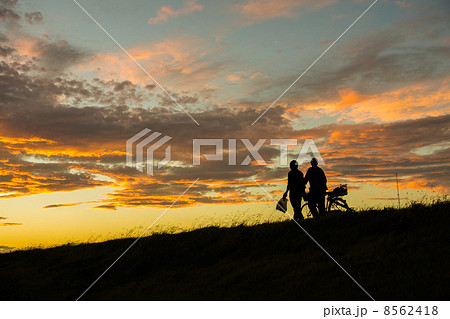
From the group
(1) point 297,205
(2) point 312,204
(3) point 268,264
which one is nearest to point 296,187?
(1) point 297,205

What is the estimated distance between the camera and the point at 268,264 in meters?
13.9

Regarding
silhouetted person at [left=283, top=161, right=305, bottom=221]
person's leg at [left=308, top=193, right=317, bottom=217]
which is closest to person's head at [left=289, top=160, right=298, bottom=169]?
silhouetted person at [left=283, top=161, right=305, bottom=221]

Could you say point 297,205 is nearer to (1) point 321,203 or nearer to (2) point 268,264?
(1) point 321,203

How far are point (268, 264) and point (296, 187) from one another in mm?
6432

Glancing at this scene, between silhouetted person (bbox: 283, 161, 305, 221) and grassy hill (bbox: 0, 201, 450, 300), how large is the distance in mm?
1751

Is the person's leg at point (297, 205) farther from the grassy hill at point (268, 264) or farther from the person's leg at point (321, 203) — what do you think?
the grassy hill at point (268, 264)

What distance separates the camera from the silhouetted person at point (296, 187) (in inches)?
773

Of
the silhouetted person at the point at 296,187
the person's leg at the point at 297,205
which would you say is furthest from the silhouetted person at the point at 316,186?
the person's leg at the point at 297,205

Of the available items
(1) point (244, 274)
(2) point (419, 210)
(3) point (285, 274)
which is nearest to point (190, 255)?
(1) point (244, 274)

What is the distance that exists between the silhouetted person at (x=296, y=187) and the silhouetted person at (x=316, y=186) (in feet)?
1.14

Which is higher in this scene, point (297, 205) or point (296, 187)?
point (296, 187)

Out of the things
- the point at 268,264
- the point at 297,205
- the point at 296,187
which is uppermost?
the point at 296,187

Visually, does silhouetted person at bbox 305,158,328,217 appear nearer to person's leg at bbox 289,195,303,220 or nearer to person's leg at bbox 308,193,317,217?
person's leg at bbox 308,193,317,217
